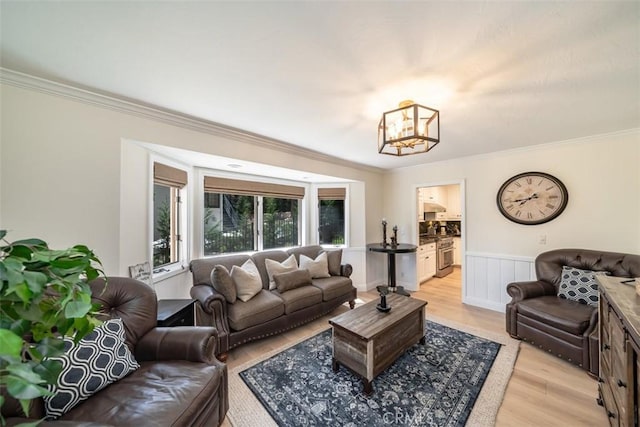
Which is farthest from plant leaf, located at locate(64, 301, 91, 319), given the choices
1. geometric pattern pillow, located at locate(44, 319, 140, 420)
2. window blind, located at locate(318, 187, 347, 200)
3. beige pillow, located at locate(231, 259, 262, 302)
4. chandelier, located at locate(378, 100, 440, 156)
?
window blind, located at locate(318, 187, 347, 200)

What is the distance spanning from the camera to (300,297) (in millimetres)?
2857

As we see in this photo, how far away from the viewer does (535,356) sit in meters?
2.32

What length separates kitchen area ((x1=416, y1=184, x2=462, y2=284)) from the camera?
481 cm

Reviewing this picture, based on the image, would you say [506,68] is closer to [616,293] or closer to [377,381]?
[616,293]

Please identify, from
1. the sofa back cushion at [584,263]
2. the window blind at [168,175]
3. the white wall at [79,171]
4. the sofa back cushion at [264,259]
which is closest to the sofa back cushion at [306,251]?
the sofa back cushion at [264,259]

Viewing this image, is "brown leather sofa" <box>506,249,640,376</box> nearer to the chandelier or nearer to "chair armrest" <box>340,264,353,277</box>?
"chair armrest" <box>340,264,353,277</box>

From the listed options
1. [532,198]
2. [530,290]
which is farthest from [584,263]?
[532,198]

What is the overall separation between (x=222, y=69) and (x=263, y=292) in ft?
7.66

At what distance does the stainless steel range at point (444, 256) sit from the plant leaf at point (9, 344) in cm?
582

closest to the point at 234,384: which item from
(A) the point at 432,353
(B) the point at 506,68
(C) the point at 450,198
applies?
(A) the point at 432,353

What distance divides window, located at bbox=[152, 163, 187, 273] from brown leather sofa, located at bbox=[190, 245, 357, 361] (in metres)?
0.33

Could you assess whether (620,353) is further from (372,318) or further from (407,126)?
(407,126)

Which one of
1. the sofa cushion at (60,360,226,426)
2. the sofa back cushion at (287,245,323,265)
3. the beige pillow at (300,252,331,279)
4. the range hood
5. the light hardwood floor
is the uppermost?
the range hood

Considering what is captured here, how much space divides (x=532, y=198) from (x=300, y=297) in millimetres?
3412
